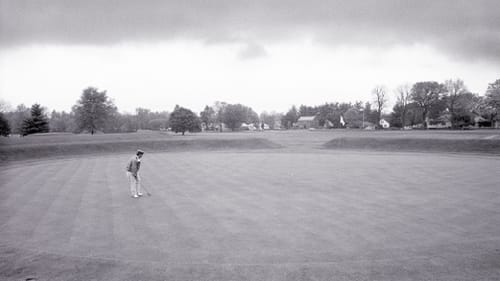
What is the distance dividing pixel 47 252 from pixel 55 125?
163m

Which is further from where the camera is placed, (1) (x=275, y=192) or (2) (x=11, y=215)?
(1) (x=275, y=192)

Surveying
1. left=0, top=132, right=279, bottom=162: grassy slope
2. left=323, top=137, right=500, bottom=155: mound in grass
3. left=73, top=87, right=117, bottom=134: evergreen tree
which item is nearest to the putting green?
left=0, top=132, right=279, bottom=162: grassy slope

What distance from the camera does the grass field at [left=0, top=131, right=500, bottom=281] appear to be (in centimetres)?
997

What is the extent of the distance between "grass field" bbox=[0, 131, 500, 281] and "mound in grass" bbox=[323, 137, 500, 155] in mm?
30576

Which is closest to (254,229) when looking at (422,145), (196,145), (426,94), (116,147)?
(116,147)

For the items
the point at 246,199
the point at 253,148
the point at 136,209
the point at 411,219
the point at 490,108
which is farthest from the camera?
the point at 490,108

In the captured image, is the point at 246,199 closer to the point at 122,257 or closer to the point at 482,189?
the point at 122,257

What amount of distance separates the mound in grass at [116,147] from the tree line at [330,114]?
28771 mm

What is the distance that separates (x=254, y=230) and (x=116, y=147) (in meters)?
50.2

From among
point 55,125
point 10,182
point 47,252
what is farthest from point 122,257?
point 55,125

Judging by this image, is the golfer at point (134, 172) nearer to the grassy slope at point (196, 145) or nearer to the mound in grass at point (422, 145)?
the grassy slope at point (196, 145)

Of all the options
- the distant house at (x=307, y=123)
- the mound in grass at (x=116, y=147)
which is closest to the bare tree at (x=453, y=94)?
the distant house at (x=307, y=123)

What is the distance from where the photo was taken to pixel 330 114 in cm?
17525

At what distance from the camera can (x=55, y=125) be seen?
499 ft
